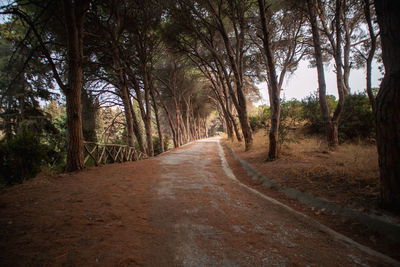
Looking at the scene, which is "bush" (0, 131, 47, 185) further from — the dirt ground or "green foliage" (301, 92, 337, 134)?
"green foliage" (301, 92, 337, 134)

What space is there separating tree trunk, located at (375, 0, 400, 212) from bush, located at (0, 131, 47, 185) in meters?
7.55

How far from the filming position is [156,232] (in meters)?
1.79

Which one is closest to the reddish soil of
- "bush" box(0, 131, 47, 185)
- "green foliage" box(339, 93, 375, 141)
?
"green foliage" box(339, 93, 375, 141)

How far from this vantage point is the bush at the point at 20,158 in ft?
14.6

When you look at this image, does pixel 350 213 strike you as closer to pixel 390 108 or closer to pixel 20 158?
pixel 390 108

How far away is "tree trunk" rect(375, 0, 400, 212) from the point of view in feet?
6.40

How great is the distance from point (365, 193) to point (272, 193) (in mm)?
1375

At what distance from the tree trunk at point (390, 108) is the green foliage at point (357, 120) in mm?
6564

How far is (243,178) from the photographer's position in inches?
179

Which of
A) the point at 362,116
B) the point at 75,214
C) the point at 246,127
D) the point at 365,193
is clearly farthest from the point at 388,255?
the point at 362,116

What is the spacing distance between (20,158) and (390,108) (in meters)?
8.03

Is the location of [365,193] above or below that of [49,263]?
below

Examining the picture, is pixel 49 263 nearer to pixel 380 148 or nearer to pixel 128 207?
pixel 128 207

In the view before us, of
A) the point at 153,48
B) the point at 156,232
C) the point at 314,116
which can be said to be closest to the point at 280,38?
the point at 314,116
